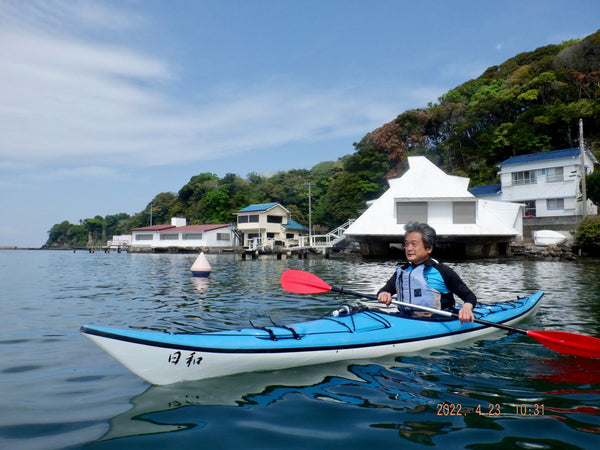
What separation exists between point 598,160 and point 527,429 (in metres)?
41.5

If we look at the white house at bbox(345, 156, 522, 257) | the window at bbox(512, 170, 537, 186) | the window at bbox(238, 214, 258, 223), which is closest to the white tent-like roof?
the white house at bbox(345, 156, 522, 257)

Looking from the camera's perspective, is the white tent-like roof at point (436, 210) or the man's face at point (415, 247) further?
the white tent-like roof at point (436, 210)

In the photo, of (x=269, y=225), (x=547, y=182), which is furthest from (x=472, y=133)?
(x=269, y=225)

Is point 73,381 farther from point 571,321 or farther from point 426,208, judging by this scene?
point 426,208

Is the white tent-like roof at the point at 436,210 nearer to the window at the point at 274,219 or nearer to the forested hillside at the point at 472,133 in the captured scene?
the forested hillside at the point at 472,133

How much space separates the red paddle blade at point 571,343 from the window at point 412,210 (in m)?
22.6

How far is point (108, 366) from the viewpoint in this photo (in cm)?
492

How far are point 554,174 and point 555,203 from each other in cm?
259

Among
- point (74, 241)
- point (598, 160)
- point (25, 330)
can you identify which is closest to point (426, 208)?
point (598, 160)

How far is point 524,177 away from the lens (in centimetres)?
3622

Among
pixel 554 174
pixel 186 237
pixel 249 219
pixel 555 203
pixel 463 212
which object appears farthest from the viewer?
pixel 186 237

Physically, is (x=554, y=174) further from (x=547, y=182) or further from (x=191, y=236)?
(x=191, y=236)

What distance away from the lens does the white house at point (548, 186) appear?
32.7 metres

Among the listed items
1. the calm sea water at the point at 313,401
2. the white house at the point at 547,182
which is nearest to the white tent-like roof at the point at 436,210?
the white house at the point at 547,182
